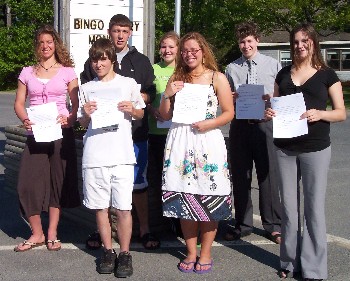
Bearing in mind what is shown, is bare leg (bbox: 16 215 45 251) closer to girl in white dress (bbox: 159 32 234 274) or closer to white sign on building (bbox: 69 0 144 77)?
girl in white dress (bbox: 159 32 234 274)

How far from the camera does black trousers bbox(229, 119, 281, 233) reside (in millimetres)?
6191

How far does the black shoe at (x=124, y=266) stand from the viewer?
208 inches

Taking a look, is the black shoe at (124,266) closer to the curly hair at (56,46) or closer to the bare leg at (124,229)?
the bare leg at (124,229)

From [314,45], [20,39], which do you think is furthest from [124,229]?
[20,39]

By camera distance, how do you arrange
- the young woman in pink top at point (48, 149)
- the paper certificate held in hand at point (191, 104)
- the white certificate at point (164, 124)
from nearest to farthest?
the paper certificate held in hand at point (191, 104)
the young woman in pink top at point (48, 149)
the white certificate at point (164, 124)

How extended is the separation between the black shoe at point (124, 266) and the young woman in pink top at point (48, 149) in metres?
0.88

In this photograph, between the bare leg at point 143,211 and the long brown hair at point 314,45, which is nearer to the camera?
the long brown hair at point 314,45

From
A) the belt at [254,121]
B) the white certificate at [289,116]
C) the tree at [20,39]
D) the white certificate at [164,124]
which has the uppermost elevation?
the tree at [20,39]

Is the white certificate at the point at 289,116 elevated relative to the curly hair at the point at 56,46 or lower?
lower

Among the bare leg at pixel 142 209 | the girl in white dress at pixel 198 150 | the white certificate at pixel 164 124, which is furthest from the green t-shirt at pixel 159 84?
the girl in white dress at pixel 198 150

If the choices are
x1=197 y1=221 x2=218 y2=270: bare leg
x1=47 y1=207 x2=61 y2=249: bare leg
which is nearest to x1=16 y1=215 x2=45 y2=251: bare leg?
x1=47 y1=207 x2=61 y2=249: bare leg

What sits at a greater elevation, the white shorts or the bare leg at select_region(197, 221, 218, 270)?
the white shorts

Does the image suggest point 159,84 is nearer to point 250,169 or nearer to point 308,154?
point 250,169

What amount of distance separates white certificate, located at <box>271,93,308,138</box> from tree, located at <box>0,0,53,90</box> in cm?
3416
